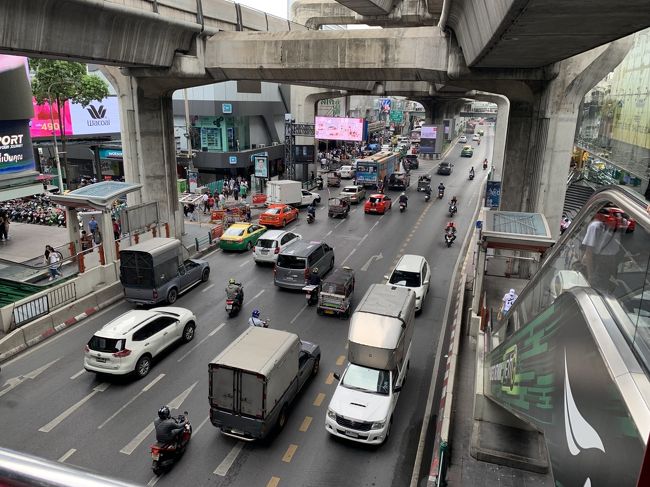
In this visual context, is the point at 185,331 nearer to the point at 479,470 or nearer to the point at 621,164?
the point at 479,470

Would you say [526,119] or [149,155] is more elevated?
[526,119]

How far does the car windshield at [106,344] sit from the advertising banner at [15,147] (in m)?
16.7

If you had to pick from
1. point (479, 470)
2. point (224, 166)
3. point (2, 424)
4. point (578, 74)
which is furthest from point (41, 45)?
point (224, 166)

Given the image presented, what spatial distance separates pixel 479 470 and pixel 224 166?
152ft

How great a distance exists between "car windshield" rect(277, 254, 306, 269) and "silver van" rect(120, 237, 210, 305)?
4.51 metres

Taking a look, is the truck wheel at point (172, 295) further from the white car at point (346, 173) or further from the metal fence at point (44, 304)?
the white car at point (346, 173)

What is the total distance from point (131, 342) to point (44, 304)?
19.9 feet

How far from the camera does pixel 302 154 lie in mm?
52719

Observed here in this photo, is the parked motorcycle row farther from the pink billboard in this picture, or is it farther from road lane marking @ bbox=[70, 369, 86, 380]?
road lane marking @ bbox=[70, 369, 86, 380]

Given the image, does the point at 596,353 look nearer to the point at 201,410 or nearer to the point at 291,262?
the point at 201,410

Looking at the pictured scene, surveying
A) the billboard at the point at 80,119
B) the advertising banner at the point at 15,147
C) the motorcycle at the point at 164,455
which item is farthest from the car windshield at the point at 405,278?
the billboard at the point at 80,119

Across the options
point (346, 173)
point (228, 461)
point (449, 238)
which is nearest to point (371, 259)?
point (449, 238)

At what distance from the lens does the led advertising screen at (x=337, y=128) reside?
51.9m

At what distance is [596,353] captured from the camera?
4.70 meters
